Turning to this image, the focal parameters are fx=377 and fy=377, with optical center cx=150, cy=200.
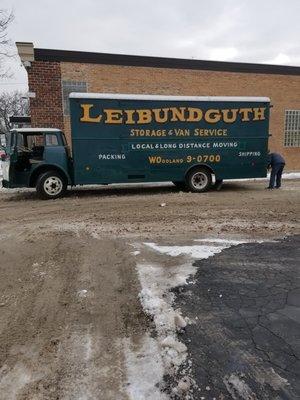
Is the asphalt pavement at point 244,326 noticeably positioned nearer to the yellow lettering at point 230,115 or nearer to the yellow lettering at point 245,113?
the yellow lettering at point 230,115

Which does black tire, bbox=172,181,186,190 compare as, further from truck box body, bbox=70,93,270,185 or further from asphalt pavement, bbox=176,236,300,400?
asphalt pavement, bbox=176,236,300,400

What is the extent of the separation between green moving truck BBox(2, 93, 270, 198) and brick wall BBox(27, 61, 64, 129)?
4.32m

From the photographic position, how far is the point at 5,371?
3.04m

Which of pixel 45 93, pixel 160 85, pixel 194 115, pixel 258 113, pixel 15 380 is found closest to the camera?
pixel 15 380

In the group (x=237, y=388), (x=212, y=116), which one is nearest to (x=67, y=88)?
(x=212, y=116)

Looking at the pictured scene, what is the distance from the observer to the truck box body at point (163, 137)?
1137 cm

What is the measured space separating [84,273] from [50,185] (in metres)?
6.73

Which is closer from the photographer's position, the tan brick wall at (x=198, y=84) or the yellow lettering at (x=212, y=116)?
Result: the yellow lettering at (x=212, y=116)

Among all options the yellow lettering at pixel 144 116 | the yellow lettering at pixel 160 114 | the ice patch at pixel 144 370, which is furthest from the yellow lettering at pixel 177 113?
the ice patch at pixel 144 370

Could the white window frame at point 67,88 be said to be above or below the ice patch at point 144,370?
above

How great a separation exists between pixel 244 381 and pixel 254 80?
17510 mm

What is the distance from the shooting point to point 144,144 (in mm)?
11805

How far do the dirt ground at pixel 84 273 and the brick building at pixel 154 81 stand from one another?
5699 mm

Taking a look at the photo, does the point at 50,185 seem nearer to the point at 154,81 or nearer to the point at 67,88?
the point at 67,88
